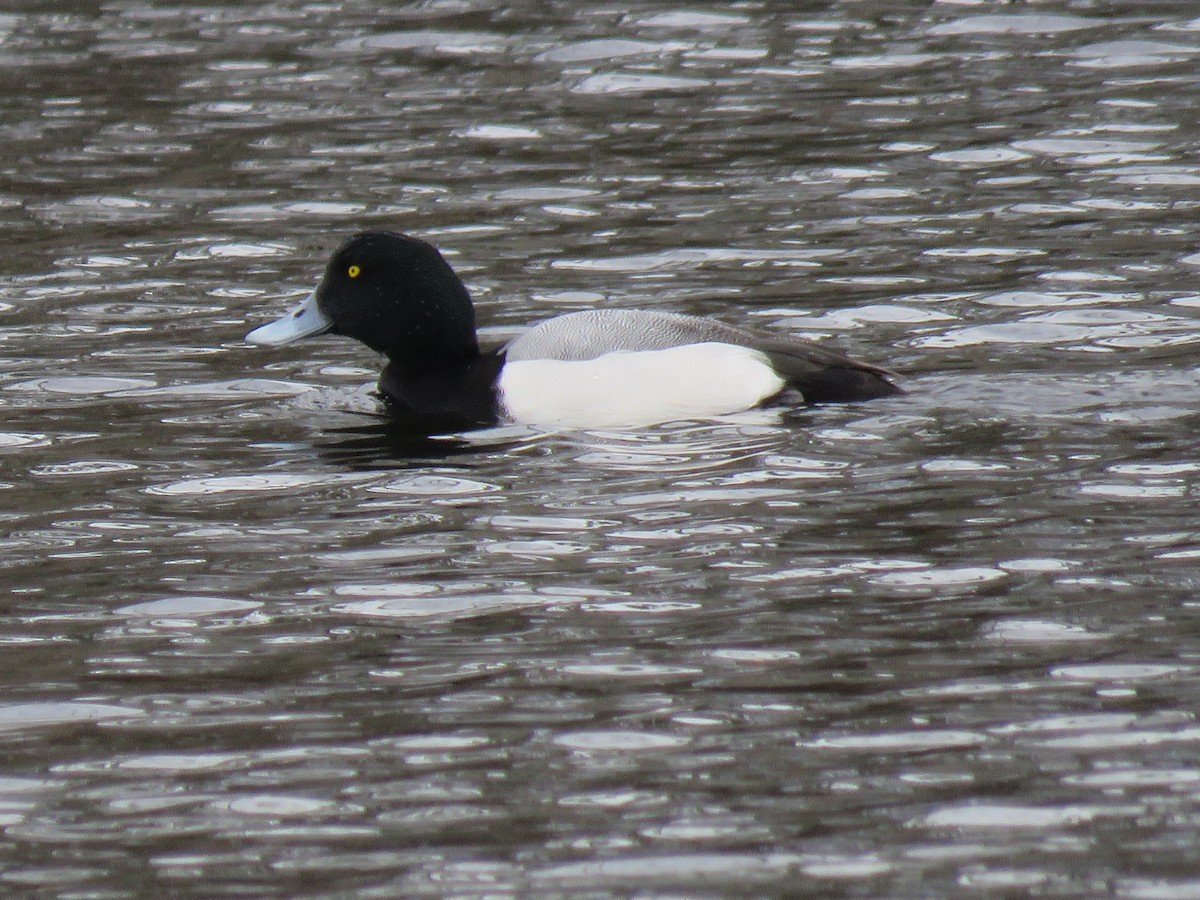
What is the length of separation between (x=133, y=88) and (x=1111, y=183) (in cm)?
630

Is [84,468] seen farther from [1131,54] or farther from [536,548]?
[1131,54]

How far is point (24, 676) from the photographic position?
5062 millimetres

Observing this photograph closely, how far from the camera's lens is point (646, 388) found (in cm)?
759

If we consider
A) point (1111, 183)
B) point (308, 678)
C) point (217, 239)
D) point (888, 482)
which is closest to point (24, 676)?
point (308, 678)

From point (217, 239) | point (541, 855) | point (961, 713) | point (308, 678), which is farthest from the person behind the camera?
point (217, 239)

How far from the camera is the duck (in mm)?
7586

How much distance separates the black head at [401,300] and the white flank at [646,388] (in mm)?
642

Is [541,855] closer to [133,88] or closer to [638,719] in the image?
[638,719]

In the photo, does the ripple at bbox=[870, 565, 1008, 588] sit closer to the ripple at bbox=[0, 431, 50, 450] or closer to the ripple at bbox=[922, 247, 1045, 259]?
the ripple at bbox=[0, 431, 50, 450]

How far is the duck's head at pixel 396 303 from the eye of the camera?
823 cm

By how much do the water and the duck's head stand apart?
Result: 281mm

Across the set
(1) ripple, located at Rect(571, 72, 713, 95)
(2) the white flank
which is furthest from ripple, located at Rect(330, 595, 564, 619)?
(1) ripple, located at Rect(571, 72, 713, 95)

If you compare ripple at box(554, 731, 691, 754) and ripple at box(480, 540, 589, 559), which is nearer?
ripple at box(554, 731, 691, 754)

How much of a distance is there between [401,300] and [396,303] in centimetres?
2
